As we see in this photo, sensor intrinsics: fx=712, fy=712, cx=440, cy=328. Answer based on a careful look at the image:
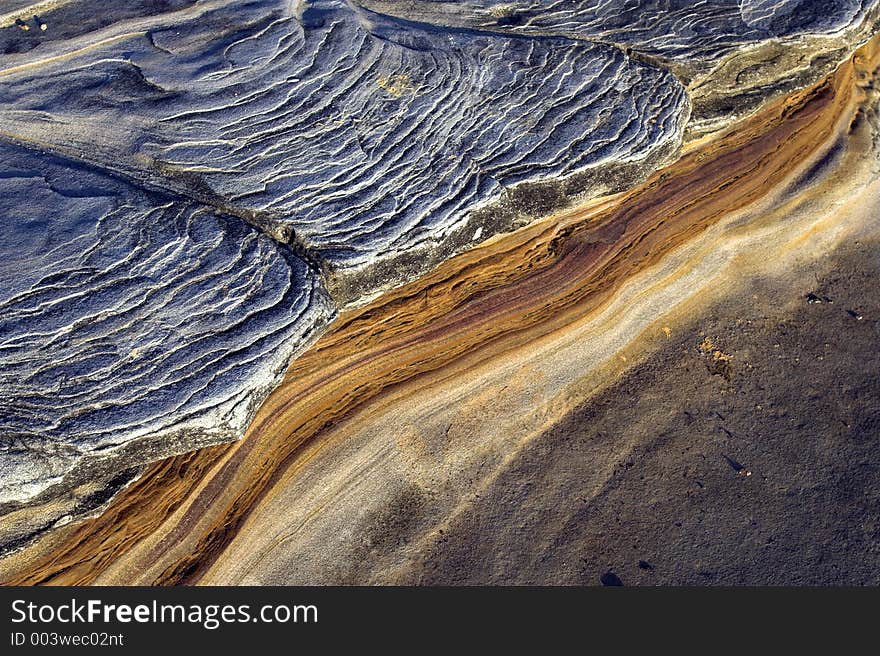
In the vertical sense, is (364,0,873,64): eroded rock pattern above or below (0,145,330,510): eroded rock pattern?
above

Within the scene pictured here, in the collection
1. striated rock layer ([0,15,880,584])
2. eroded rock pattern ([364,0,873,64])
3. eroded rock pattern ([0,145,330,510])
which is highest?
eroded rock pattern ([364,0,873,64])

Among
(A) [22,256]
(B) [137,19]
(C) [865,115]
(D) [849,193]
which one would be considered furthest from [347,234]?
(C) [865,115]

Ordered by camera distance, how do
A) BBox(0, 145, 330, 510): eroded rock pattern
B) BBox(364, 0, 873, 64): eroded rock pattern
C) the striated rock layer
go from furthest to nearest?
BBox(364, 0, 873, 64): eroded rock pattern < the striated rock layer < BBox(0, 145, 330, 510): eroded rock pattern

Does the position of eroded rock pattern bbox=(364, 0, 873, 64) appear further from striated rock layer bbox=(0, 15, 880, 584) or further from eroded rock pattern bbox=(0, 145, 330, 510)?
eroded rock pattern bbox=(0, 145, 330, 510)

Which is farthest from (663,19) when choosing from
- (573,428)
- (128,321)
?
(128,321)

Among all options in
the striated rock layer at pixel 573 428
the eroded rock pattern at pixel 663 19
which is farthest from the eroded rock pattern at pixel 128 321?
the eroded rock pattern at pixel 663 19

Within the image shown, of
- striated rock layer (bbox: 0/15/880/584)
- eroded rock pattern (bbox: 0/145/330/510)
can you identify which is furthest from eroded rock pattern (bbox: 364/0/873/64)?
eroded rock pattern (bbox: 0/145/330/510)

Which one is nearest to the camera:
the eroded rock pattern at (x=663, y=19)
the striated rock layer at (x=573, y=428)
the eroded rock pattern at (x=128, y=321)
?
the eroded rock pattern at (x=128, y=321)

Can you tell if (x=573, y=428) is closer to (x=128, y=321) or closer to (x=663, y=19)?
(x=128, y=321)

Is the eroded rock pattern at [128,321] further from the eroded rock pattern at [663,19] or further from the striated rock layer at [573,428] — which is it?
the eroded rock pattern at [663,19]
